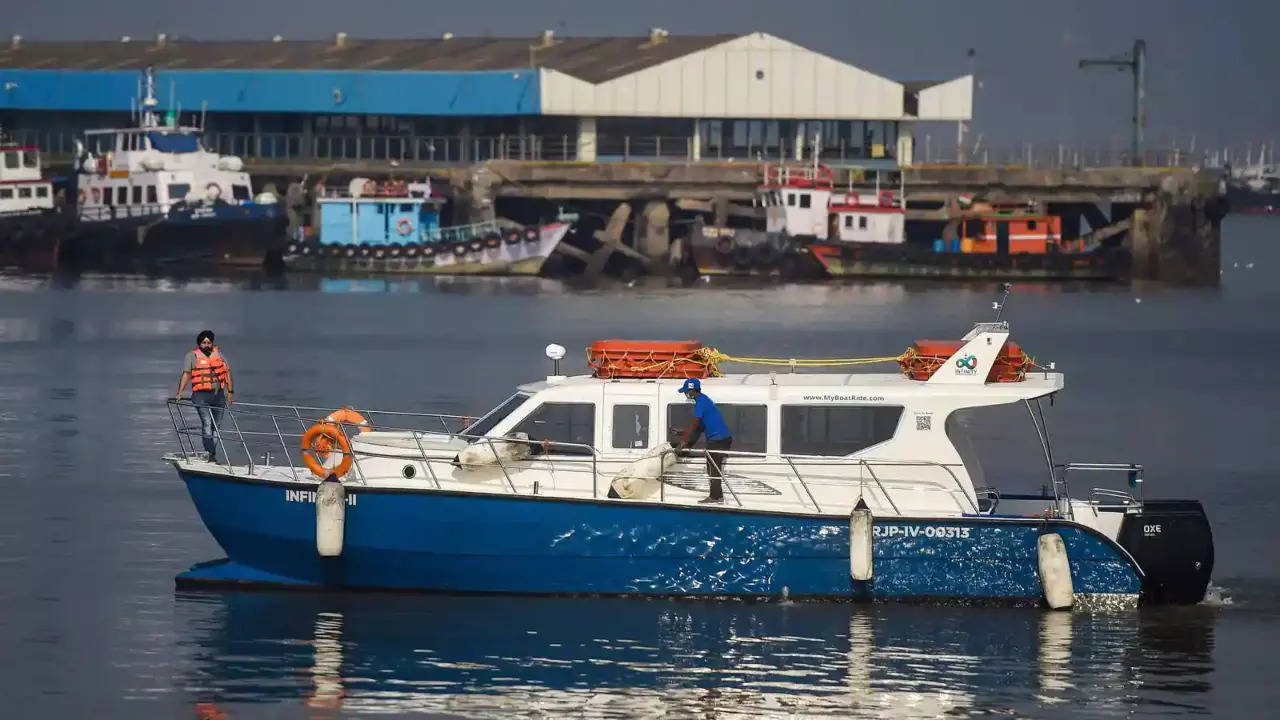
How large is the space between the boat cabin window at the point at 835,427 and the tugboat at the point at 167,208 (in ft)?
179

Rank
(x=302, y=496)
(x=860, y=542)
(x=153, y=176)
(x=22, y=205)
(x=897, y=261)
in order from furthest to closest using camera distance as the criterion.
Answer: (x=22, y=205) → (x=153, y=176) → (x=897, y=261) → (x=302, y=496) → (x=860, y=542)

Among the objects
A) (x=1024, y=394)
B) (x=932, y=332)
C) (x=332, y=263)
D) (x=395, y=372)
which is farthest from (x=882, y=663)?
(x=332, y=263)

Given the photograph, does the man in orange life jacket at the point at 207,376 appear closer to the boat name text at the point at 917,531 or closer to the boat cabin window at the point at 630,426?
the boat cabin window at the point at 630,426

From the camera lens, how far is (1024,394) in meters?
16.8

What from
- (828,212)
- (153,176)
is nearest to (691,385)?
(828,212)

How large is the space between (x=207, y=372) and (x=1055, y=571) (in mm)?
7952

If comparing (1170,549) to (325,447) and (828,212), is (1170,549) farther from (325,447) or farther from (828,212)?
(828,212)

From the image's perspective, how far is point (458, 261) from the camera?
7125 centimetres

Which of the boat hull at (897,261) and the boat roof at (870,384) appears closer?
the boat roof at (870,384)

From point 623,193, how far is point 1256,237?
7975 cm

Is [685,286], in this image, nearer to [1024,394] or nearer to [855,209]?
[855,209]

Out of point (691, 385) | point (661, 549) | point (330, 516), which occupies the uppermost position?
point (691, 385)

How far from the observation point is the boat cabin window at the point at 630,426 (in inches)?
671

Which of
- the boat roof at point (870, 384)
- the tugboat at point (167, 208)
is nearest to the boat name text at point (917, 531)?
the boat roof at point (870, 384)
